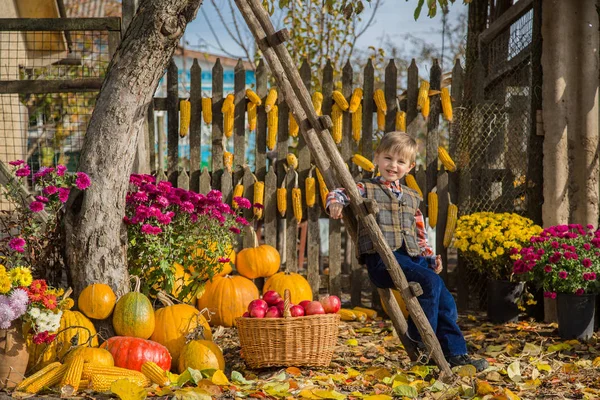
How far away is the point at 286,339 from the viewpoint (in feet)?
13.3

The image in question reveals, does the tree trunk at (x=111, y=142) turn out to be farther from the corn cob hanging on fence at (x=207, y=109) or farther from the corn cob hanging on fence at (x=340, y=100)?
the corn cob hanging on fence at (x=340, y=100)

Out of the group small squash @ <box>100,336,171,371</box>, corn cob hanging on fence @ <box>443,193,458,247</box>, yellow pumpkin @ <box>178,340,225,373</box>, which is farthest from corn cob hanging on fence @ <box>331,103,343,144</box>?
small squash @ <box>100,336,171,371</box>

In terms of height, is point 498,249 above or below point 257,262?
above

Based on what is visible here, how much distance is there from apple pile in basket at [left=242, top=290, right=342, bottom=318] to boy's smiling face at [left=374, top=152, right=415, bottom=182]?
2.80 feet

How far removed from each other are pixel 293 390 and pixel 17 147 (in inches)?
258

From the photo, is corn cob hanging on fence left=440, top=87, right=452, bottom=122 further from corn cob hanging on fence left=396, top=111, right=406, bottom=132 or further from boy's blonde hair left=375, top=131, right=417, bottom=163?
boy's blonde hair left=375, top=131, right=417, bottom=163

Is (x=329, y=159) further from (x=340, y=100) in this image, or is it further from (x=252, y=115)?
(x=252, y=115)

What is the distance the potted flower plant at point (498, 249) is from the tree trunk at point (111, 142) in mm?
2857

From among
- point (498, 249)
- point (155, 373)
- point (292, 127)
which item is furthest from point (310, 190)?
point (155, 373)

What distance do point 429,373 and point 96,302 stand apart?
6.85 ft

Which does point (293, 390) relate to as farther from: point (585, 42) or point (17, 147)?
point (17, 147)

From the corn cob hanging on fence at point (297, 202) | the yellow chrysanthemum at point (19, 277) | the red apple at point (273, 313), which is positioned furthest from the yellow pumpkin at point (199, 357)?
the corn cob hanging on fence at point (297, 202)

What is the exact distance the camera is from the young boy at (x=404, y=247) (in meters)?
4.19

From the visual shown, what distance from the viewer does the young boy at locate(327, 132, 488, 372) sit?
4.19m
